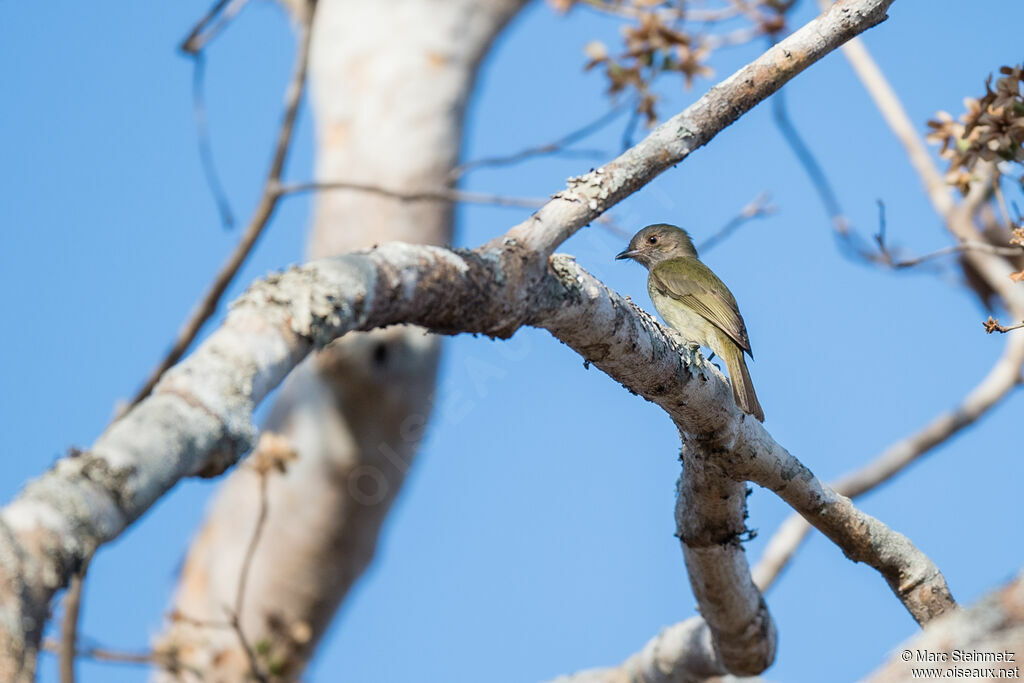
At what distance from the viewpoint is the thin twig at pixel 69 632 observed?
4.51m

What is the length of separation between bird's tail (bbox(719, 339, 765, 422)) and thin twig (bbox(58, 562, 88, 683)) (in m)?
2.87

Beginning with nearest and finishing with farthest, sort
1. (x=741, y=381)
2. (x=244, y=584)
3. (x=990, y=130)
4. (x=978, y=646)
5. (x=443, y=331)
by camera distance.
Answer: (x=978, y=646)
(x=443, y=331)
(x=990, y=130)
(x=741, y=381)
(x=244, y=584)

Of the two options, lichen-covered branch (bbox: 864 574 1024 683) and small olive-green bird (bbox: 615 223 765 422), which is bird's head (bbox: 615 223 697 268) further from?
lichen-covered branch (bbox: 864 574 1024 683)

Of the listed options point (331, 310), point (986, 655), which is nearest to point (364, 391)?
point (331, 310)

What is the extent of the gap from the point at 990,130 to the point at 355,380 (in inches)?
225

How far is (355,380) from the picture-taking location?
8531 millimetres

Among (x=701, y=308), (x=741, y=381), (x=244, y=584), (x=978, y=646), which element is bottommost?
(x=978, y=646)

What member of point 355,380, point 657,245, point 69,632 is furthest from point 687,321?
point 355,380

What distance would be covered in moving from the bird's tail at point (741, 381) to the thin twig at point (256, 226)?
8.23 feet

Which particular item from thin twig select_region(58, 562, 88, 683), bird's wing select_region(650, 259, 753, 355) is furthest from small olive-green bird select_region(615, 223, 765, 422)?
thin twig select_region(58, 562, 88, 683)

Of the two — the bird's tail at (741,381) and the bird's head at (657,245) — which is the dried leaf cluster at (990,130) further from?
the bird's head at (657,245)

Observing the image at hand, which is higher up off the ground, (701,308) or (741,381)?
(701,308)

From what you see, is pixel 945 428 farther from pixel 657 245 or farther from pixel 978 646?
pixel 978 646

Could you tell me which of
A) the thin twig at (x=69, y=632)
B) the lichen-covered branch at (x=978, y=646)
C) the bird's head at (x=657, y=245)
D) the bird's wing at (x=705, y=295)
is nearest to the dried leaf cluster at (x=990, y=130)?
the bird's wing at (x=705, y=295)
